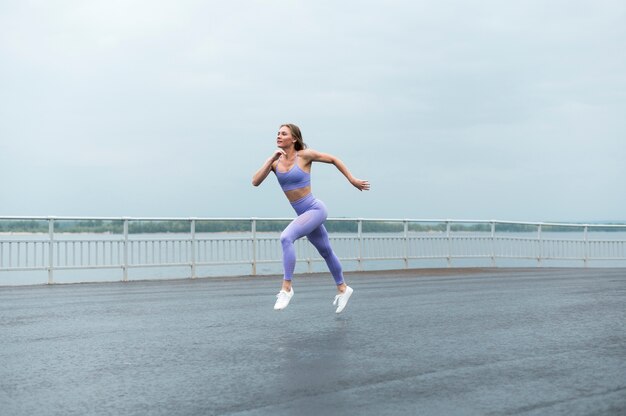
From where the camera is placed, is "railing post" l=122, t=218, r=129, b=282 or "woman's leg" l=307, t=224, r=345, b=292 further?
"railing post" l=122, t=218, r=129, b=282

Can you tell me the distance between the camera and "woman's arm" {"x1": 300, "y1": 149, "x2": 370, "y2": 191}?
9664 mm

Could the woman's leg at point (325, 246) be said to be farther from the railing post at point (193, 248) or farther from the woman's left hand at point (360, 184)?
the railing post at point (193, 248)

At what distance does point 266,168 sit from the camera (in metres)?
9.73

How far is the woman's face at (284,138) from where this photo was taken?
974 centimetres

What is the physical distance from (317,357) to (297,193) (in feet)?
11.6

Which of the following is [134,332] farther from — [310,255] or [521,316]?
[310,255]

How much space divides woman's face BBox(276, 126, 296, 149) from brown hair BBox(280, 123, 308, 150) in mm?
54

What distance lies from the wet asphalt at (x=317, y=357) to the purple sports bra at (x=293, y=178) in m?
1.53

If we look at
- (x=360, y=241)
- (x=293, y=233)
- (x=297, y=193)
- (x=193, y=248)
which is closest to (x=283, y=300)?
(x=293, y=233)

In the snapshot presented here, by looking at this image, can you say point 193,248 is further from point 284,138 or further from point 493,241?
point 284,138

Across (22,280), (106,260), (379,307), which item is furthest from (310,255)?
(379,307)

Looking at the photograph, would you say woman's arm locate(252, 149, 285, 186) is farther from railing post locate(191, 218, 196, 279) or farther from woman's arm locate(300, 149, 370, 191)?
railing post locate(191, 218, 196, 279)

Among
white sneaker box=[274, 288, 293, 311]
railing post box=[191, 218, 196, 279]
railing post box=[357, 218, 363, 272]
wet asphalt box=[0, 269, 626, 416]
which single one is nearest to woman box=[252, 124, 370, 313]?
white sneaker box=[274, 288, 293, 311]

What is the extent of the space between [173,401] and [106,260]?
45.5 feet
